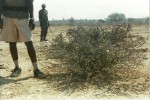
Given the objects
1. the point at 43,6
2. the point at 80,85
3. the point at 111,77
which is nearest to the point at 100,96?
the point at 80,85

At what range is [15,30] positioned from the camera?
6836 mm

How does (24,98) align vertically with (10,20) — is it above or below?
below

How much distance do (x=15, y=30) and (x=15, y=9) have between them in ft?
1.20

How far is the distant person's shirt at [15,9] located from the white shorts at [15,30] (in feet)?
0.23

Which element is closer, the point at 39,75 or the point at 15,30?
the point at 39,75

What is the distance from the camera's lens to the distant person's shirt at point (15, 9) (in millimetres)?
6758

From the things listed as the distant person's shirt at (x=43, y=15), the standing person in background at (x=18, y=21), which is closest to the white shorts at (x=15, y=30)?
the standing person in background at (x=18, y=21)

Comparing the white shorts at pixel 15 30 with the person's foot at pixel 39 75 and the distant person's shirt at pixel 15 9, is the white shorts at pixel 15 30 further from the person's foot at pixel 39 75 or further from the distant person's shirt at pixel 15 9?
the person's foot at pixel 39 75

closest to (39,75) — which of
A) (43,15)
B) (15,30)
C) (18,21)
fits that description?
(15,30)

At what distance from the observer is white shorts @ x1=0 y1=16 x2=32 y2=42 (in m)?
6.77

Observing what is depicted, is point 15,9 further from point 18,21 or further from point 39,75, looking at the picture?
point 39,75

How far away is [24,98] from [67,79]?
1109 mm

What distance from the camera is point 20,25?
6.79 metres

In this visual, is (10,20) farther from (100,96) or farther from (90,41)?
(100,96)
